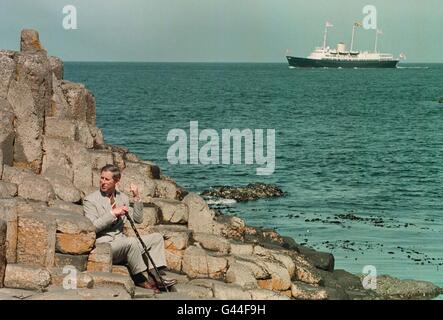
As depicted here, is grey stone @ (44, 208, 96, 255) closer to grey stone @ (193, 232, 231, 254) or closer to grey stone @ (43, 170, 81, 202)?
grey stone @ (43, 170, 81, 202)

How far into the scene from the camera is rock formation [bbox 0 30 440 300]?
1689 cm

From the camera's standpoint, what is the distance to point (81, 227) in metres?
17.2

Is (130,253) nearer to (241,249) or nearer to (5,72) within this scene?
(241,249)

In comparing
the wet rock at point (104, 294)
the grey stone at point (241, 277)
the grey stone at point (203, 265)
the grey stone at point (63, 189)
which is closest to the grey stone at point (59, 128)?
the grey stone at point (63, 189)

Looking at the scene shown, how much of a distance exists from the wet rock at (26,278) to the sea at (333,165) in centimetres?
1137

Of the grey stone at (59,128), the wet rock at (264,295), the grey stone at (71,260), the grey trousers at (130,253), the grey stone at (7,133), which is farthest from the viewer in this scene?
the grey stone at (59,128)

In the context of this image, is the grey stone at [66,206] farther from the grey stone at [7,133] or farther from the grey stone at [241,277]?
the grey stone at [241,277]

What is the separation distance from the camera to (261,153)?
196ft

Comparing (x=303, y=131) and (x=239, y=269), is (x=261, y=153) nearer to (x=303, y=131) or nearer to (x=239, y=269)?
(x=303, y=131)

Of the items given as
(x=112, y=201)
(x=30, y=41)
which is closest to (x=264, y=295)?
(x=112, y=201)

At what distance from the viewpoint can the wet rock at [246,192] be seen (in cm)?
4081

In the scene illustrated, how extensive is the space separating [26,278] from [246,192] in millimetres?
25487

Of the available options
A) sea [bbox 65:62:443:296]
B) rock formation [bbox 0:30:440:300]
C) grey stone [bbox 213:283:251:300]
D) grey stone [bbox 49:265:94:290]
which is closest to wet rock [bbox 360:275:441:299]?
rock formation [bbox 0:30:440:300]

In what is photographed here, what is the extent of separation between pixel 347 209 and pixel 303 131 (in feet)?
114
